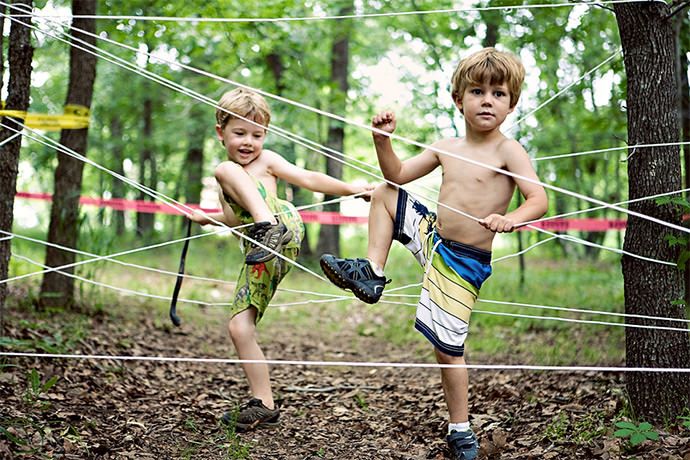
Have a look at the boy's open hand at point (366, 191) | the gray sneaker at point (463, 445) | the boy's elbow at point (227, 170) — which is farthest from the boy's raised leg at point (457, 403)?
the boy's elbow at point (227, 170)

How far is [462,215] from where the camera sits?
8.79 feet

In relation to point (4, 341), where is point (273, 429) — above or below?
below

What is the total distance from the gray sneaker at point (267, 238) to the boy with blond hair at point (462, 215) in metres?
0.23

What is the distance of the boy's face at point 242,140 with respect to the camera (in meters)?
3.16

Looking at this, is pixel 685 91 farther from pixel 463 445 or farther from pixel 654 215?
pixel 463 445

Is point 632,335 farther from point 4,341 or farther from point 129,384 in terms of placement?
point 4,341

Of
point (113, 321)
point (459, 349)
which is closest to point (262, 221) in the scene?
point (459, 349)

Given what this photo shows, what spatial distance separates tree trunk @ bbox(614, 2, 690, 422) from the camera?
2.76 m

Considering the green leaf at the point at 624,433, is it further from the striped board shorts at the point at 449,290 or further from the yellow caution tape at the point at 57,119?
the yellow caution tape at the point at 57,119

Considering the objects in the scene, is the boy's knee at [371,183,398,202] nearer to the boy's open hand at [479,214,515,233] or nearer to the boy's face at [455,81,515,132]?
the boy's face at [455,81,515,132]

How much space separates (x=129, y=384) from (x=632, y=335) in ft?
8.07

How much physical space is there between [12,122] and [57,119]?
90 centimetres

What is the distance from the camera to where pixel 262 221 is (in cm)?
285

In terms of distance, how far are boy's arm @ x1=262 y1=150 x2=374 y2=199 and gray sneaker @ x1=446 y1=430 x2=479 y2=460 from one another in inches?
44.5
